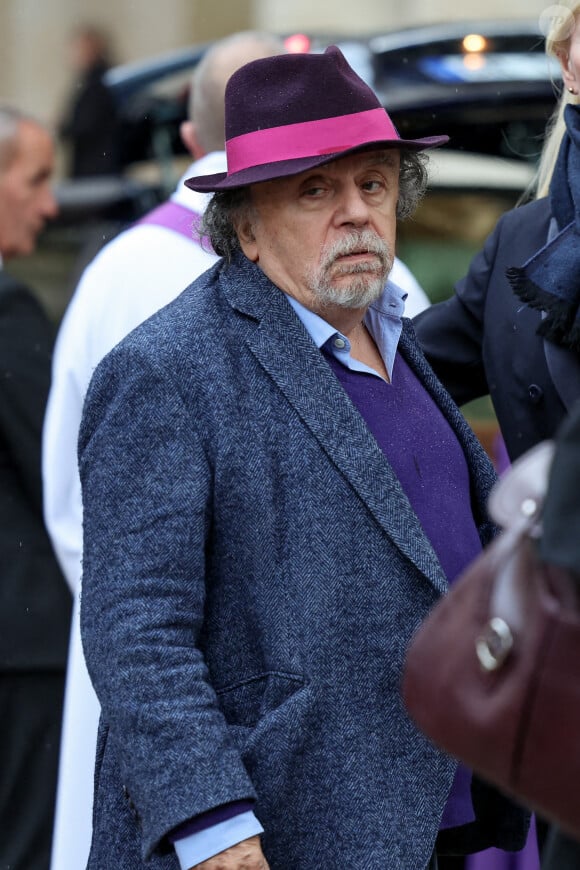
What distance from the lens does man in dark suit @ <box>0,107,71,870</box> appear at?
12.9ft

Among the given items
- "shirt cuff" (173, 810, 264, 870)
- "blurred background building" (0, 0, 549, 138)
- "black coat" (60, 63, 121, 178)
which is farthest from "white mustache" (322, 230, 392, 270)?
"blurred background building" (0, 0, 549, 138)

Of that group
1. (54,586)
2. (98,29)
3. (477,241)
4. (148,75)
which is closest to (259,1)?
(98,29)

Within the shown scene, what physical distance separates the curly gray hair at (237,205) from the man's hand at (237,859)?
100 cm

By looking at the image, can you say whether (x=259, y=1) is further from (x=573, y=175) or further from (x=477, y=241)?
(x=573, y=175)

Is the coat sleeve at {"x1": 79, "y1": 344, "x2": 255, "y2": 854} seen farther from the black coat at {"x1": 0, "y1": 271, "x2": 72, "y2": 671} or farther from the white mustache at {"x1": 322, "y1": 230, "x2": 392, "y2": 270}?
the black coat at {"x1": 0, "y1": 271, "x2": 72, "y2": 671}

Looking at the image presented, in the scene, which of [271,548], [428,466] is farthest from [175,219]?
[271,548]

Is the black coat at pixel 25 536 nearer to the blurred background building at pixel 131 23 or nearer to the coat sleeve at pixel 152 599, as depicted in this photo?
the coat sleeve at pixel 152 599

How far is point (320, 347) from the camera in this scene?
8.23 feet

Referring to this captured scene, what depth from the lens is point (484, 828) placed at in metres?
2.65

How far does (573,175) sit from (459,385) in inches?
23.8

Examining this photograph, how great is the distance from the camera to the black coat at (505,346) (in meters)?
2.81

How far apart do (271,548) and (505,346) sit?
0.81 meters

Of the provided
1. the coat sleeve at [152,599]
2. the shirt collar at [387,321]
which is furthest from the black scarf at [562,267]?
the coat sleeve at [152,599]

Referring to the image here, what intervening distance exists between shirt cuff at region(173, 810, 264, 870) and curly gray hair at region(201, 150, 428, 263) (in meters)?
0.97
